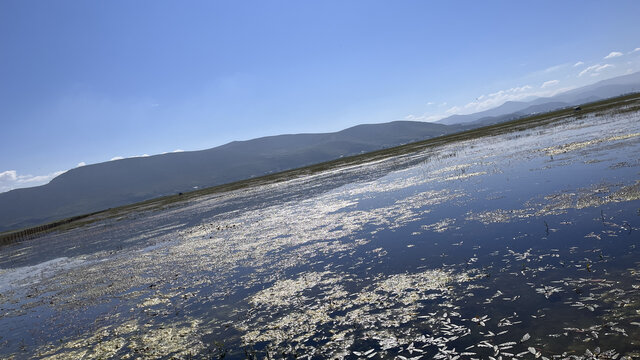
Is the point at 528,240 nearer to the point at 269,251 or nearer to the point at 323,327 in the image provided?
the point at 323,327

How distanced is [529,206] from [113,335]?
24713 millimetres

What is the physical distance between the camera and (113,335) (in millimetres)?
15672

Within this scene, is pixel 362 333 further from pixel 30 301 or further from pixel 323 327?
pixel 30 301

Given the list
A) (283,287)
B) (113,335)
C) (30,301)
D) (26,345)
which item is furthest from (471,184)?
(30,301)

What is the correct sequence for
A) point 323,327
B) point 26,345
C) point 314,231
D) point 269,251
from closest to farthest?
point 323,327, point 26,345, point 269,251, point 314,231

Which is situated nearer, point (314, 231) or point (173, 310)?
point (173, 310)

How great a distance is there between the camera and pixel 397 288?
14.2 meters

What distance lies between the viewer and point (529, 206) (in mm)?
21953

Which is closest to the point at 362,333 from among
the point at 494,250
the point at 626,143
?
the point at 494,250

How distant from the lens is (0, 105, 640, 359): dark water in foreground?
32.6 ft

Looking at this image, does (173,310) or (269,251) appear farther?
(269,251)

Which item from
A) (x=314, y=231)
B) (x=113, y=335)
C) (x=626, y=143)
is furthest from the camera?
(x=626, y=143)

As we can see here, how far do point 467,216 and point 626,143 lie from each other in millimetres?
27283

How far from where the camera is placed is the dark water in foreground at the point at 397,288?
9.94 metres
